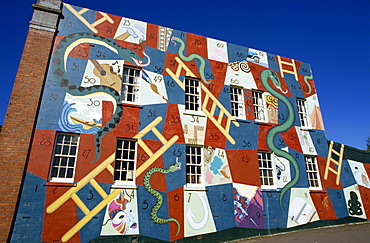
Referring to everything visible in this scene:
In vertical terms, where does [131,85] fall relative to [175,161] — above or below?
above

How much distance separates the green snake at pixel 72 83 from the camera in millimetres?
10234

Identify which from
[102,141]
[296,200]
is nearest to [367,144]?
[296,200]

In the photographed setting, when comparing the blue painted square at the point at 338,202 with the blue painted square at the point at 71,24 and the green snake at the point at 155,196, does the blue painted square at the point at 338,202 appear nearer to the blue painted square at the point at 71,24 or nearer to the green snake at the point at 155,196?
the green snake at the point at 155,196

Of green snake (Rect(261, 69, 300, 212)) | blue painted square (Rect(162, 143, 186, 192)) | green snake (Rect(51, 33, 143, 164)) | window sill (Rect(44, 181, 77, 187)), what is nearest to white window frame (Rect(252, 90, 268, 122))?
green snake (Rect(261, 69, 300, 212))

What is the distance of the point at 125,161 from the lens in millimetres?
10258

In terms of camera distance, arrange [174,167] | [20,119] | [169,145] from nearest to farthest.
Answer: [20,119] < [174,167] < [169,145]

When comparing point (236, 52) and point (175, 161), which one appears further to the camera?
point (236, 52)

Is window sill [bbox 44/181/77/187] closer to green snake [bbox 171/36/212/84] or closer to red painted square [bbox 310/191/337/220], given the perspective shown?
green snake [bbox 171/36/212/84]

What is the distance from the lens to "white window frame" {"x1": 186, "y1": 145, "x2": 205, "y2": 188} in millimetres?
11038

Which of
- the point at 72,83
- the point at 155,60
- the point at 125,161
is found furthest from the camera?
the point at 155,60

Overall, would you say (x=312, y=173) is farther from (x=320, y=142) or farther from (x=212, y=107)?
(x=212, y=107)

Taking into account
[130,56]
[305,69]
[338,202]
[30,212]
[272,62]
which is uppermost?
[305,69]

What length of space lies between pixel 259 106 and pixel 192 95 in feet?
13.2

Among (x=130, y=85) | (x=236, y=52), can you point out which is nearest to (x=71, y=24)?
(x=130, y=85)
